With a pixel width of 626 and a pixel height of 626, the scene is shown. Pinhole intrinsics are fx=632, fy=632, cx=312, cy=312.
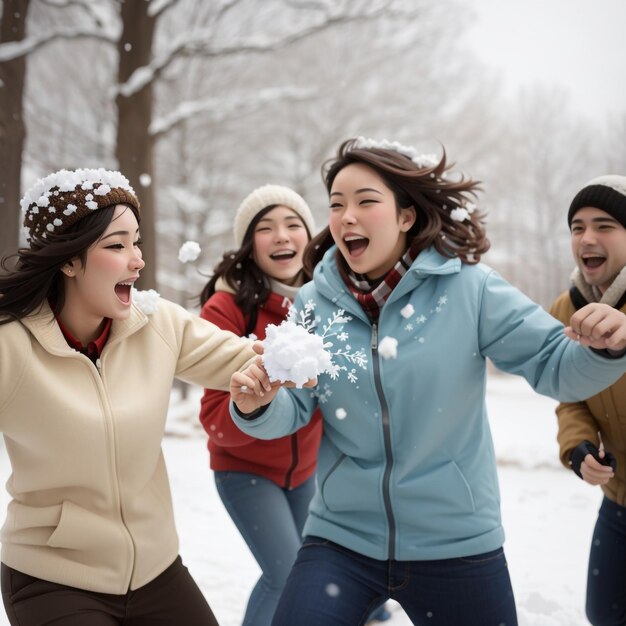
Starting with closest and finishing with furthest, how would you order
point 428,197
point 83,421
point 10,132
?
point 83,421
point 428,197
point 10,132

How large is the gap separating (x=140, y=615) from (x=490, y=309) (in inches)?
67.5

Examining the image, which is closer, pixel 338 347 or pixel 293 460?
pixel 338 347

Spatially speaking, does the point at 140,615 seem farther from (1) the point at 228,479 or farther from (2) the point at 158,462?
(1) the point at 228,479

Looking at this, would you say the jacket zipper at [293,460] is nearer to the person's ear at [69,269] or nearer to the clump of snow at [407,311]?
the clump of snow at [407,311]

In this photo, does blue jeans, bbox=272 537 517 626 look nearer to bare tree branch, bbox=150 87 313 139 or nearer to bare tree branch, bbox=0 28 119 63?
bare tree branch, bbox=150 87 313 139

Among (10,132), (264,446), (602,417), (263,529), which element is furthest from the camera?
(10,132)

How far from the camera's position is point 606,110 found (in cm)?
1756

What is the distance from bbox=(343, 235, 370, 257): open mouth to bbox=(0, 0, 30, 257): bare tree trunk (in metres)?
6.82

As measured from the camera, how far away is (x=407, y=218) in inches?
103

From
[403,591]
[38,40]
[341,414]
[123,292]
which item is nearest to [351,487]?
[341,414]

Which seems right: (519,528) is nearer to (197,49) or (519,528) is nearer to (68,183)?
(68,183)

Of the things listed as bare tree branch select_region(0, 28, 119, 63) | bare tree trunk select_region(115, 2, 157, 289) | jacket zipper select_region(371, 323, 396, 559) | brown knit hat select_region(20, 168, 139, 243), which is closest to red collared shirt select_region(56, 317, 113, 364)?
brown knit hat select_region(20, 168, 139, 243)

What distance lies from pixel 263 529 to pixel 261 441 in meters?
0.42

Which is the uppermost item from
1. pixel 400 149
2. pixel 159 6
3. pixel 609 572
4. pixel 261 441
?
pixel 159 6
